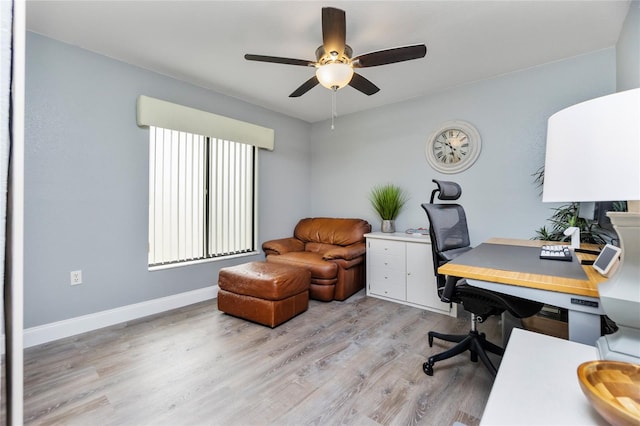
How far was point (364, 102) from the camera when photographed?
372 cm

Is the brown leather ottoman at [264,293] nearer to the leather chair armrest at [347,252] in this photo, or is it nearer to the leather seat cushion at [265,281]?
the leather seat cushion at [265,281]

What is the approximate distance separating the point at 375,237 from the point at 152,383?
8.18 ft

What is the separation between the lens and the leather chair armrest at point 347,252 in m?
3.31

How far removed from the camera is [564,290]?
3.59 ft

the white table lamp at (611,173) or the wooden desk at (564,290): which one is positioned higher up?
the white table lamp at (611,173)

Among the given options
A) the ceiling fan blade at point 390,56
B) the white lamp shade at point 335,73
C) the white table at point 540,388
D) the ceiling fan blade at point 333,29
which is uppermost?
the ceiling fan blade at point 333,29

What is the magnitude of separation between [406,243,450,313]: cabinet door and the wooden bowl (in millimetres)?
2326

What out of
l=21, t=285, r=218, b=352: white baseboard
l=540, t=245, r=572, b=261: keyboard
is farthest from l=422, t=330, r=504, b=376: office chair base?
l=21, t=285, r=218, b=352: white baseboard

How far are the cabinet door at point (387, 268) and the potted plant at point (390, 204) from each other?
0.36 metres

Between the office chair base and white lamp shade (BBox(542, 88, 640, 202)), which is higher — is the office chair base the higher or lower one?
the lower one

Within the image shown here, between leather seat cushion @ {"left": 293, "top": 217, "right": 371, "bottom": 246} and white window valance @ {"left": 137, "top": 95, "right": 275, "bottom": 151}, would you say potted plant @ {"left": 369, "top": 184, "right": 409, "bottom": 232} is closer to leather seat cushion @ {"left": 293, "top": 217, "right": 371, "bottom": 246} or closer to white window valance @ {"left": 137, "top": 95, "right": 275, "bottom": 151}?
leather seat cushion @ {"left": 293, "top": 217, "right": 371, "bottom": 246}

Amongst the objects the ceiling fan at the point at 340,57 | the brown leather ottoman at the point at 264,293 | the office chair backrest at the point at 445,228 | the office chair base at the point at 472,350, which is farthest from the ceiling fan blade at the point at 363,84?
the office chair base at the point at 472,350

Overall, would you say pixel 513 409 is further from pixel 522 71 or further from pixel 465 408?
pixel 522 71

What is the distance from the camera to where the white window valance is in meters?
2.70
